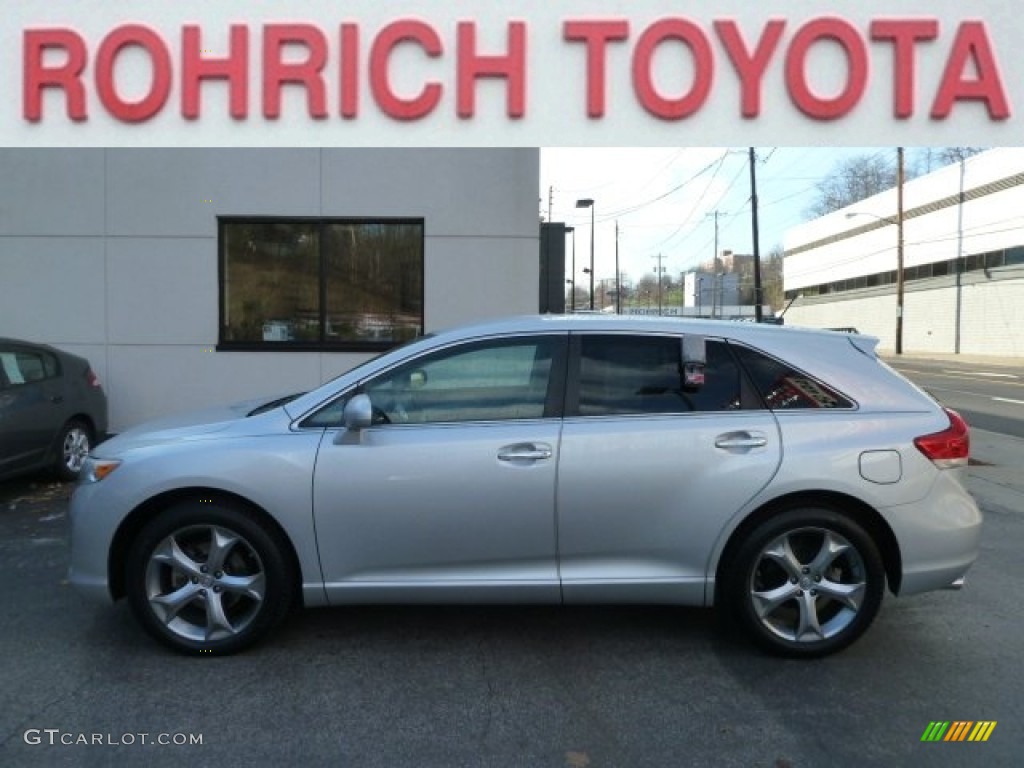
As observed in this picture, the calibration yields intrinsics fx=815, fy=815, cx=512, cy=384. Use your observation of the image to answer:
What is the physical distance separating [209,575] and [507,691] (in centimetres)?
153

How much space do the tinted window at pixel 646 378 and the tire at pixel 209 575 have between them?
1.69 metres

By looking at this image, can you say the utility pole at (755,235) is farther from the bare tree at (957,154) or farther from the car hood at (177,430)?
the car hood at (177,430)

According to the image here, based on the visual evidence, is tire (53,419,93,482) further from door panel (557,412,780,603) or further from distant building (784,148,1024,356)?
distant building (784,148,1024,356)

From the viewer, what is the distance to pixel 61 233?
31.9 ft

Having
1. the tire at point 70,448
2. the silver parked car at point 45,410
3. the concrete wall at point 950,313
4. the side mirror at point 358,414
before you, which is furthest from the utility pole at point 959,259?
the side mirror at point 358,414

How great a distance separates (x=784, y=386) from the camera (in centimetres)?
405

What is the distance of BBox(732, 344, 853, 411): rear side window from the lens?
401cm

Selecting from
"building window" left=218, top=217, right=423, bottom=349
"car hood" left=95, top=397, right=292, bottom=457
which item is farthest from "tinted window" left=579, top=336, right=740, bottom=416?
"building window" left=218, top=217, right=423, bottom=349

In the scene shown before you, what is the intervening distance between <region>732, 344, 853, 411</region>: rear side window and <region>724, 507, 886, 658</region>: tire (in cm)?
52

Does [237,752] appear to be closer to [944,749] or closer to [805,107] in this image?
[944,749]

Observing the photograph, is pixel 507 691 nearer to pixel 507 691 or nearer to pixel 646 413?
pixel 507 691

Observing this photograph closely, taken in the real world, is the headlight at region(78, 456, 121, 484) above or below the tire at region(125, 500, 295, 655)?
above

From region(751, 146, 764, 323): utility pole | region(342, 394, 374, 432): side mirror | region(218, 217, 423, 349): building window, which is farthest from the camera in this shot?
region(751, 146, 764, 323): utility pole

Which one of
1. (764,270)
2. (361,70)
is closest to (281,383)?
(361,70)
